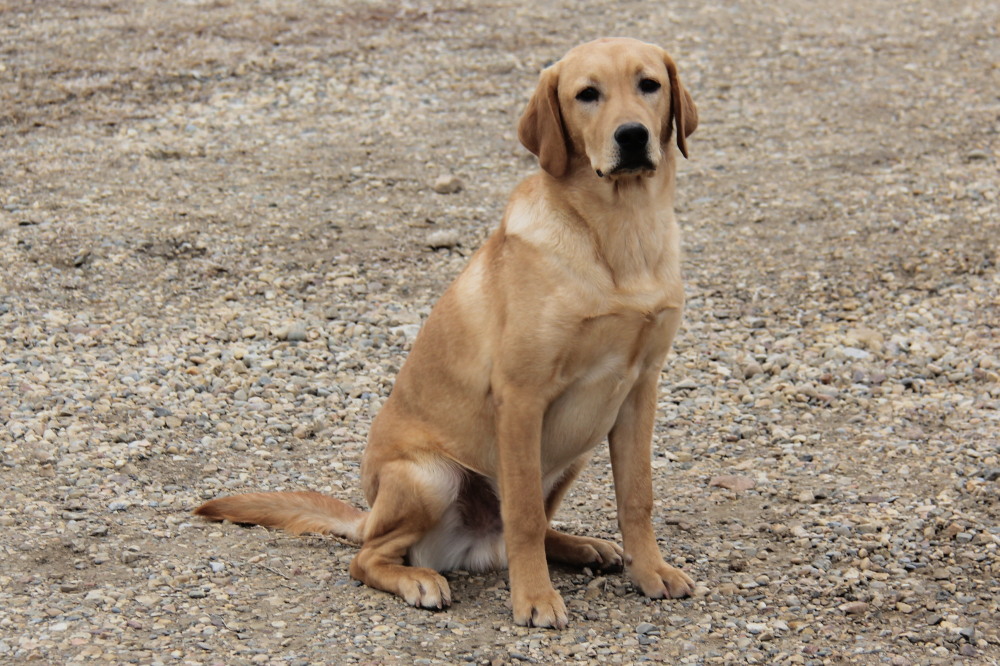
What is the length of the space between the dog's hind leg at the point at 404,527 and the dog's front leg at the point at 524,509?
26 centimetres

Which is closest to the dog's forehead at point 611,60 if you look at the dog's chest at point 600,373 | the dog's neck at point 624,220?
the dog's neck at point 624,220

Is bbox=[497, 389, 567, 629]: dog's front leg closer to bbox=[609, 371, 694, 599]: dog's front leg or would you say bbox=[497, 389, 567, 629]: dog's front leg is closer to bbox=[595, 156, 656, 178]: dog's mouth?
bbox=[609, 371, 694, 599]: dog's front leg

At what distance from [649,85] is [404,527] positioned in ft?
5.64

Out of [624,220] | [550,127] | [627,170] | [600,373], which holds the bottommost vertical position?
[600,373]

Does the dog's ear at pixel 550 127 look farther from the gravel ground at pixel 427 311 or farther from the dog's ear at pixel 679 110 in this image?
the gravel ground at pixel 427 311

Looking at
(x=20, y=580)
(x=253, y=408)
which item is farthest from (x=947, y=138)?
(x=20, y=580)

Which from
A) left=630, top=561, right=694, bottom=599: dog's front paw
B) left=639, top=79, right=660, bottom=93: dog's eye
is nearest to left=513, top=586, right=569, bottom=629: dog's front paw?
left=630, top=561, right=694, bottom=599: dog's front paw

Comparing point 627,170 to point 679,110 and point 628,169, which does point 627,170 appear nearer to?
point 628,169

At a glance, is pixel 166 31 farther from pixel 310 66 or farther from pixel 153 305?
pixel 153 305

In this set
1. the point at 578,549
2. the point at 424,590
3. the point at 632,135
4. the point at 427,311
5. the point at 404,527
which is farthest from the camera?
the point at 427,311

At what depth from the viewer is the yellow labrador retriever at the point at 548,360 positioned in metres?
3.70

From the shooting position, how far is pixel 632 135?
361 centimetres

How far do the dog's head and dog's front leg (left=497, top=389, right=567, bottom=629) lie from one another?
816 millimetres

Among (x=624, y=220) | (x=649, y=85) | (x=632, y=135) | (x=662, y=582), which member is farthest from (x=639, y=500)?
(x=649, y=85)
